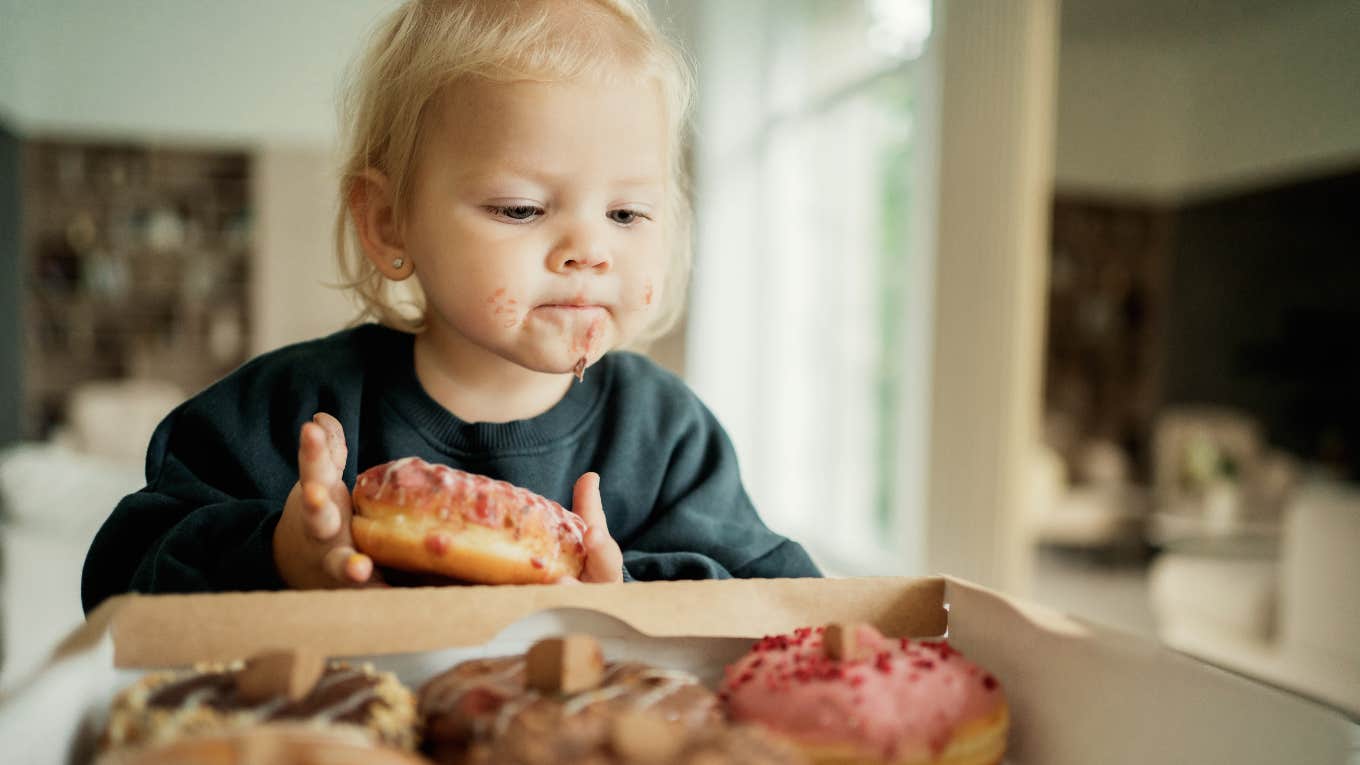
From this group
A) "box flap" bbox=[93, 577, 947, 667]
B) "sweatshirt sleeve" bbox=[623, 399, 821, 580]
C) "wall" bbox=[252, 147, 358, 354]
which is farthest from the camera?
"wall" bbox=[252, 147, 358, 354]

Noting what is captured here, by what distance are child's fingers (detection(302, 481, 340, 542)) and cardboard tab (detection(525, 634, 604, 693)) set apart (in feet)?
0.60

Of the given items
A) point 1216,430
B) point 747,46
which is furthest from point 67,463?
point 1216,430

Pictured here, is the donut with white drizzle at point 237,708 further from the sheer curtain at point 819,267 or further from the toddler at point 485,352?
the sheer curtain at point 819,267

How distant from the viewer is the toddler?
Result: 79 cm

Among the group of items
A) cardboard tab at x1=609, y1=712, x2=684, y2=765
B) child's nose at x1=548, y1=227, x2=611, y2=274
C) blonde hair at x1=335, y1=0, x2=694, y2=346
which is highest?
blonde hair at x1=335, y1=0, x2=694, y2=346

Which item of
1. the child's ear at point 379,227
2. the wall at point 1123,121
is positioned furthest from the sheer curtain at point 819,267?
the child's ear at point 379,227

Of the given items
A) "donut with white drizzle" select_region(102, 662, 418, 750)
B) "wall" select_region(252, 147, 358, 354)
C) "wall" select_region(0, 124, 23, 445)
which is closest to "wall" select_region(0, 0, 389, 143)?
"wall" select_region(252, 147, 358, 354)

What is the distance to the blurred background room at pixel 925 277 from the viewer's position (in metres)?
3.31

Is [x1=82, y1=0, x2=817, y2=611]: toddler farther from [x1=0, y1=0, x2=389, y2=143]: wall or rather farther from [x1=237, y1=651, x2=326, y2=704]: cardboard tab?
[x1=0, y1=0, x2=389, y2=143]: wall

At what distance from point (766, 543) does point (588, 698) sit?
1.29 feet

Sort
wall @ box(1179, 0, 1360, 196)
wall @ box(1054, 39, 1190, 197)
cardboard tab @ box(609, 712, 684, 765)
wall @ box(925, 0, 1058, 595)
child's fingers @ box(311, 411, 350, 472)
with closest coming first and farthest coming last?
cardboard tab @ box(609, 712, 684, 765) < child's fingers @ box(311, 411, 350, 472) < wall @ box(925, 0, 1058, 595) < wall @ box(1179, 0, 1360, 196) < wall @ box(1054, 39, 1190, 197)

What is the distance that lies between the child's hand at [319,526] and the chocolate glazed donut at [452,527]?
0.06ft

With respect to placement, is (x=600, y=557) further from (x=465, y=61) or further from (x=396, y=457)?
(x=465, y=61)

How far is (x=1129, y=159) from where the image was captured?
24.1ft
